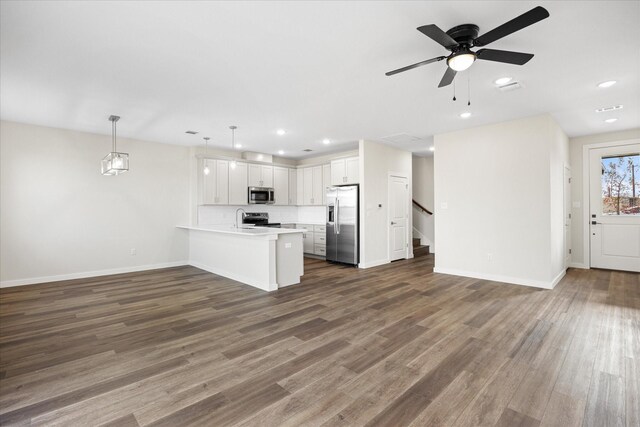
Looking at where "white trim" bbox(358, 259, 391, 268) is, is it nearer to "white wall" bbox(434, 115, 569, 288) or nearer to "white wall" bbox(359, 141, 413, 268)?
"white wall" bbox(359, 141, 413, 268)

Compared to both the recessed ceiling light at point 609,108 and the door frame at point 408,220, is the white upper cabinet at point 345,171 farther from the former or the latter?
the recessed ceiling light at point 609,108

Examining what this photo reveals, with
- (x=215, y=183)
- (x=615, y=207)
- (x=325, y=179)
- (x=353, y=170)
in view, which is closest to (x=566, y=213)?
(x=615, y=207)

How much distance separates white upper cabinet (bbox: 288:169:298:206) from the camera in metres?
8.48

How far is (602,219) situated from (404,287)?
4.57m

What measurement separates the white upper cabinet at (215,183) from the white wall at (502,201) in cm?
470

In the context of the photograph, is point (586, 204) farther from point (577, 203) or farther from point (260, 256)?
point (260, 256)

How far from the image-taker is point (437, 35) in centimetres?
220

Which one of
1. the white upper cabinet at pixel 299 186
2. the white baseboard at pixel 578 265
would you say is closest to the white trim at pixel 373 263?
the white upper cabinet at pixel 299 186

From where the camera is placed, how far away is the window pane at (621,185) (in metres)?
5.70

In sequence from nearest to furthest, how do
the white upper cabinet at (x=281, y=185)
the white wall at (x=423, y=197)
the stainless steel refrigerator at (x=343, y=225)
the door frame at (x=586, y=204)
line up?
1. the door frame at (x=586, y=204)
2. the stainless steel refrigerator at (x=343, y=225)
3. the white upper cabinet at (x=281, y=185)
4. the white wall at (x=423, y=197)

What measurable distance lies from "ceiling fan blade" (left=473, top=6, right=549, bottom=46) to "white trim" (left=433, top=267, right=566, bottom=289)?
13.4 ft

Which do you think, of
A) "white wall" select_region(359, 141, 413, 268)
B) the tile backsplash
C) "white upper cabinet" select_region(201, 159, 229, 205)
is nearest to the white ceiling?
"white wall" select_region(359, 141, 413, 268)

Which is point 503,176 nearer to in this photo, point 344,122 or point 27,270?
point 344,122

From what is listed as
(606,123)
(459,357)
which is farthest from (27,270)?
(606,123)
